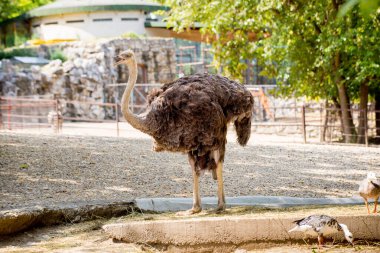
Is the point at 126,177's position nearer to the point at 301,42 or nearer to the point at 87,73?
the point at 301,42

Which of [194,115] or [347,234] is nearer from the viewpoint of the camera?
[347,234]

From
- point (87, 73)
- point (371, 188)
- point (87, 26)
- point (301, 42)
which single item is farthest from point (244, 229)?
point (87, 26)

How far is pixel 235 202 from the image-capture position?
7.58 m

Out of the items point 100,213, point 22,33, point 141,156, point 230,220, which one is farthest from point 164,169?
point 22,33

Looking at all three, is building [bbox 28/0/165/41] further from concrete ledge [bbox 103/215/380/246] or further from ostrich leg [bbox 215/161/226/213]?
concrete ledge [bbox 103/215/380/246]

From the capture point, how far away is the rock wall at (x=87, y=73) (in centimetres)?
2662

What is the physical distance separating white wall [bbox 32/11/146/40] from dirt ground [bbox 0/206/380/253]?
2863 centimetres

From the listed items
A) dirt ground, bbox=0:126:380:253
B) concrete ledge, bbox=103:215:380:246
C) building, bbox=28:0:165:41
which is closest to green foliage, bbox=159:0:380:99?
dirt ground, bbox=0:126:380:253

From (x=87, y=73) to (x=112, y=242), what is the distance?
23.4 meters

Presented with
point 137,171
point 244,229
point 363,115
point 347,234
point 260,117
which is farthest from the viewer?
point 260,117

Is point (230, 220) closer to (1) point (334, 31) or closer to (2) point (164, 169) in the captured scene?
(2) point (164, 169)

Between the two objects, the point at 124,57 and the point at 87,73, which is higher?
the point at 87,73

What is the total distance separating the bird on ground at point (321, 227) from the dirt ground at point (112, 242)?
0.14 metres

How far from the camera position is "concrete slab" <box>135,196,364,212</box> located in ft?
23.8
